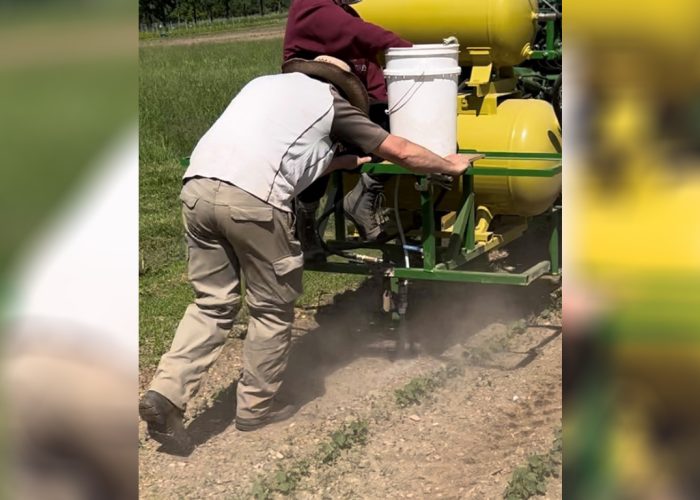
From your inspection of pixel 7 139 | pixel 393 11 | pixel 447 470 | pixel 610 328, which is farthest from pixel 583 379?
pixel 393 11

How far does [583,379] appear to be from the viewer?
1286 millimetres

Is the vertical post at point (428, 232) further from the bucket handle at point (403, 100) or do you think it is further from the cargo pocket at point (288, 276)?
the cargo pocket at point (288, 276)

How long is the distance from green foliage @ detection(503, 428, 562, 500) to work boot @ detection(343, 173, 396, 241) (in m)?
1.93

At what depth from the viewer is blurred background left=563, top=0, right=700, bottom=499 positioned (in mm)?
1197

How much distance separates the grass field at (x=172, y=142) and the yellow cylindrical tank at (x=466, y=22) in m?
1.82

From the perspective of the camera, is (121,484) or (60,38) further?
(121,484)

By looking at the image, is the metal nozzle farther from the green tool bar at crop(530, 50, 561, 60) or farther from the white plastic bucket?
the white plastic bucket

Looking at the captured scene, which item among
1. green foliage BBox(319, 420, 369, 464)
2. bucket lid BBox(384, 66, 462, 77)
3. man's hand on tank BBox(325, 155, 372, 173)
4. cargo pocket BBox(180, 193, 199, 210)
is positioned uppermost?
bucket lid BBox(384, 66, 462, 77)

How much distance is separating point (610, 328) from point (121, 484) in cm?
96

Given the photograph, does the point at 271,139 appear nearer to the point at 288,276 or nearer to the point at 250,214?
the point at 250,214

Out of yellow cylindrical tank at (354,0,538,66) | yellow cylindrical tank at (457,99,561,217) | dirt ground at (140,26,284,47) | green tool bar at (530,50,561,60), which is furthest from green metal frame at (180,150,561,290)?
dirt ground at (140,26,284,47)

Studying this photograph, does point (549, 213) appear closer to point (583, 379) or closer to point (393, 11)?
point (393, 11)

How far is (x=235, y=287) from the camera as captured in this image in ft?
13.3

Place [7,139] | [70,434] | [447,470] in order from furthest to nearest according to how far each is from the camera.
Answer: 1. [447,470]
2. [70,434]
3. [7,139]
